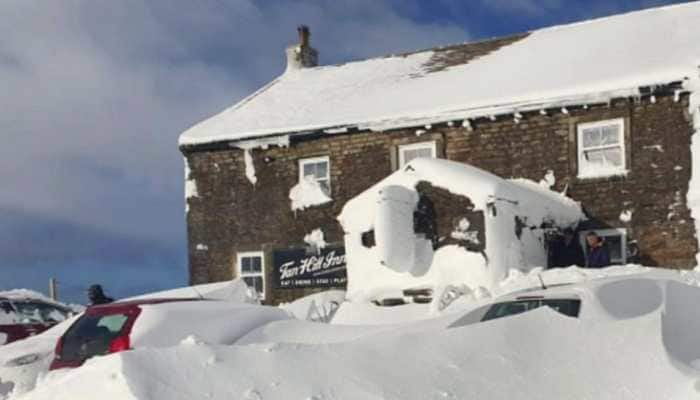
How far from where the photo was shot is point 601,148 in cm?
1898

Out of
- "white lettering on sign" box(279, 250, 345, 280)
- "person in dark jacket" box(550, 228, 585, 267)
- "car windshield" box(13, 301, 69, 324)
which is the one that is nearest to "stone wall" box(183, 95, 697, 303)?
"white lettering on sign" box(279, 250, 345, 280)

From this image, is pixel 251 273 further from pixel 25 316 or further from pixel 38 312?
pixel 25 316

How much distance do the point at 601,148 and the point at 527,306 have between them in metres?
9.98

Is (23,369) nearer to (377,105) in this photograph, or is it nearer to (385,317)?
(385,317)

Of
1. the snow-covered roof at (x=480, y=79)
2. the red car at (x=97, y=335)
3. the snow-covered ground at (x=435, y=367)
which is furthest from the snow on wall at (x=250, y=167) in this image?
the snow-covered ground at (x=435, y=367)

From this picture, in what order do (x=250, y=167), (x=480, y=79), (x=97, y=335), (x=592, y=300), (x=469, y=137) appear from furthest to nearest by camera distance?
(x=250, y=167) → (x=480, y=79) → (x=469, y=137) → (x=97, y=335) → (x=592, y=300)

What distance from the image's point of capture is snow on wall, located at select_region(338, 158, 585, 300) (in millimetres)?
17281

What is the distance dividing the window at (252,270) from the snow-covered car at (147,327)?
1182cm

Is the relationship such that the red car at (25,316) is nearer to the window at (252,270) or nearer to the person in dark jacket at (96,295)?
the person in dark jacket at (96,295)

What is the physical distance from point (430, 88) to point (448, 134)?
1585mm

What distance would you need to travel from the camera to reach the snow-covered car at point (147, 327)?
9742 mm

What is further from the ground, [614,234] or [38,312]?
[614,234]

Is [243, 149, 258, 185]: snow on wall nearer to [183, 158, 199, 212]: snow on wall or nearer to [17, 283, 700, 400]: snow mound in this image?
[183, 158, 199, 212]: snow on wall

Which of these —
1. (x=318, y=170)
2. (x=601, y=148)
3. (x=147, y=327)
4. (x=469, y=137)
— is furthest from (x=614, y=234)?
(x=147, y=327)
